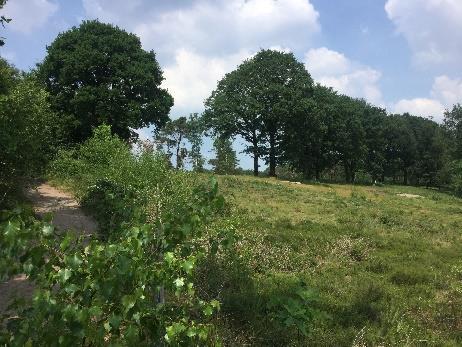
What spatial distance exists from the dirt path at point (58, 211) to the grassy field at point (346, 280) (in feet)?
15.0

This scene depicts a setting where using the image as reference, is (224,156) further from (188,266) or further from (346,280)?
(188,266)

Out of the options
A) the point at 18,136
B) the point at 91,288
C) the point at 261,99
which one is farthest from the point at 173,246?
Result: the point at 261,99

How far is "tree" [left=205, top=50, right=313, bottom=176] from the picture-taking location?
5850cm

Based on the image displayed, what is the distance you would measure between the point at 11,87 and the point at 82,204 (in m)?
6.26

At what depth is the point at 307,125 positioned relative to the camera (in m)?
60.0

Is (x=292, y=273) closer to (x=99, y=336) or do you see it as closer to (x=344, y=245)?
(x=344, y=245)

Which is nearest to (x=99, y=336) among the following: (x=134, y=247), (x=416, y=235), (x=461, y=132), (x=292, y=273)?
(x=134, y=247)

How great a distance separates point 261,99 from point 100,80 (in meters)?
22.6

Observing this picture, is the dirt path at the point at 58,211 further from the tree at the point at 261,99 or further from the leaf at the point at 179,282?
the tree at the point at 261,99

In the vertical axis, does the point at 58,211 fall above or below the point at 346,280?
above

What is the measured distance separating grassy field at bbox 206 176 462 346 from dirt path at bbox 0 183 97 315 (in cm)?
458

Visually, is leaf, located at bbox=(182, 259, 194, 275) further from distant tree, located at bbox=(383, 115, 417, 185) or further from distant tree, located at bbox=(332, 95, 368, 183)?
distant tree, located at bbox=(383, 115, 417, 185)

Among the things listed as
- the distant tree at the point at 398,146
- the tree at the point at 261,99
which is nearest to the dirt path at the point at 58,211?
the tree at the point at 261,99

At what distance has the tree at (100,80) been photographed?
4231 centimetres
